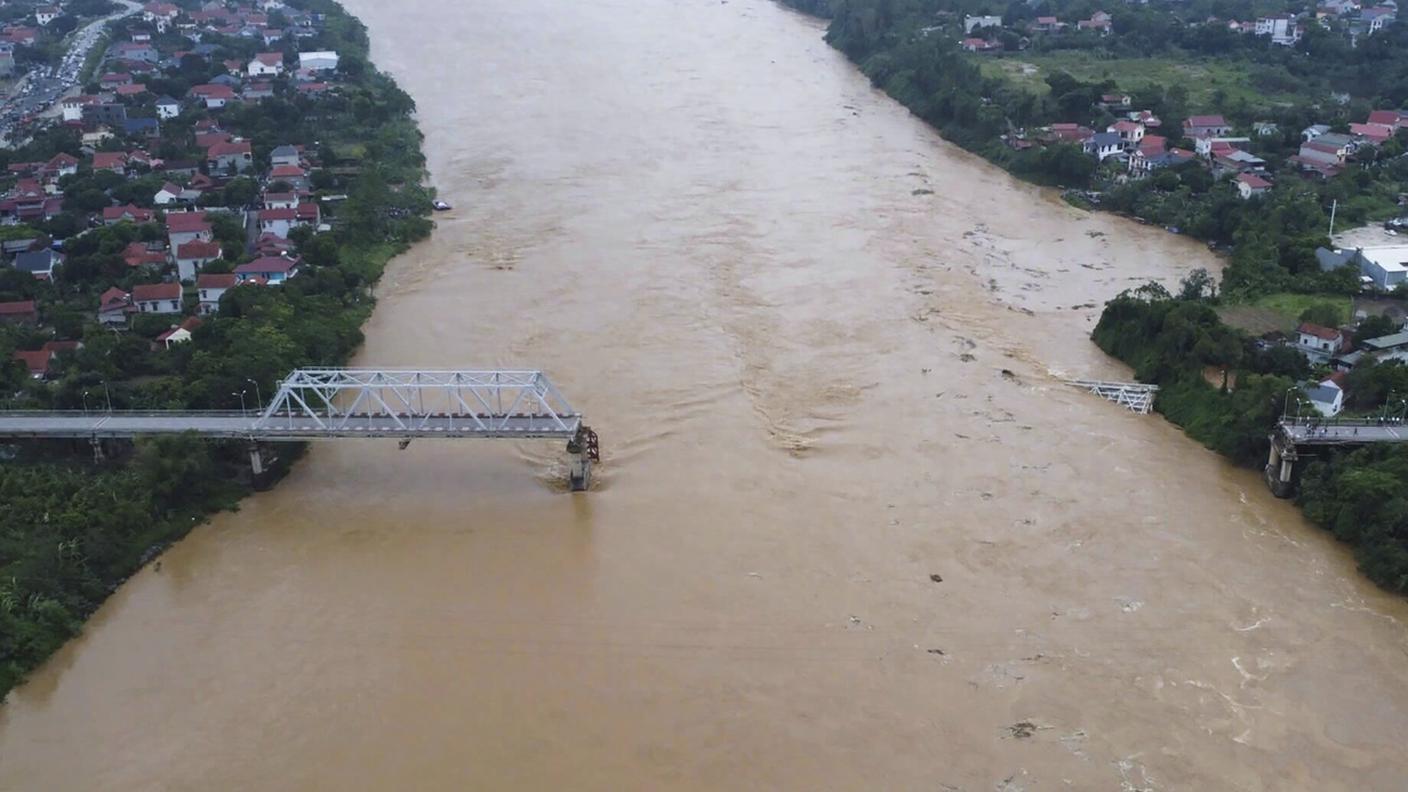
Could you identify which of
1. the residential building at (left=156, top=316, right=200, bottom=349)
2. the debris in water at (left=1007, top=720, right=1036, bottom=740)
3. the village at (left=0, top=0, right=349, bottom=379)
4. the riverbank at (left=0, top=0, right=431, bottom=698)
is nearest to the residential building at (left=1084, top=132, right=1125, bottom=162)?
the riverbank at (left=0, top=0, right=431, bottom=698)

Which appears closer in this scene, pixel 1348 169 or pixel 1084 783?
pixel 1084 783

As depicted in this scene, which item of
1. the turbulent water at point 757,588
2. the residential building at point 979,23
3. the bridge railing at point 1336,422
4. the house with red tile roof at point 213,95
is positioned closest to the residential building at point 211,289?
the turbulent water at point 757,588

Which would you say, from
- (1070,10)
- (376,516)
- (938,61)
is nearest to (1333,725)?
(376,516)

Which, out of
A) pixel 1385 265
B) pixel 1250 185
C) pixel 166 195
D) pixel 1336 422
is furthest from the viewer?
pixel 1250 185

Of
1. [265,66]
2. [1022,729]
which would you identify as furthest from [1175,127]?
[265,66]

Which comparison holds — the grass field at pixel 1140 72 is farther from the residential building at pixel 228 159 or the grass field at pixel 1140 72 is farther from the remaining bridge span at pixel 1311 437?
the residential building at pixel 228 159

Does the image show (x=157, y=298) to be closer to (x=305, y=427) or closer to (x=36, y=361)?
(x=36, y=361)

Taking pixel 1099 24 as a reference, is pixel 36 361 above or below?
below

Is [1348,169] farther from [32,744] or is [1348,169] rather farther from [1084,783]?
[32,744]
